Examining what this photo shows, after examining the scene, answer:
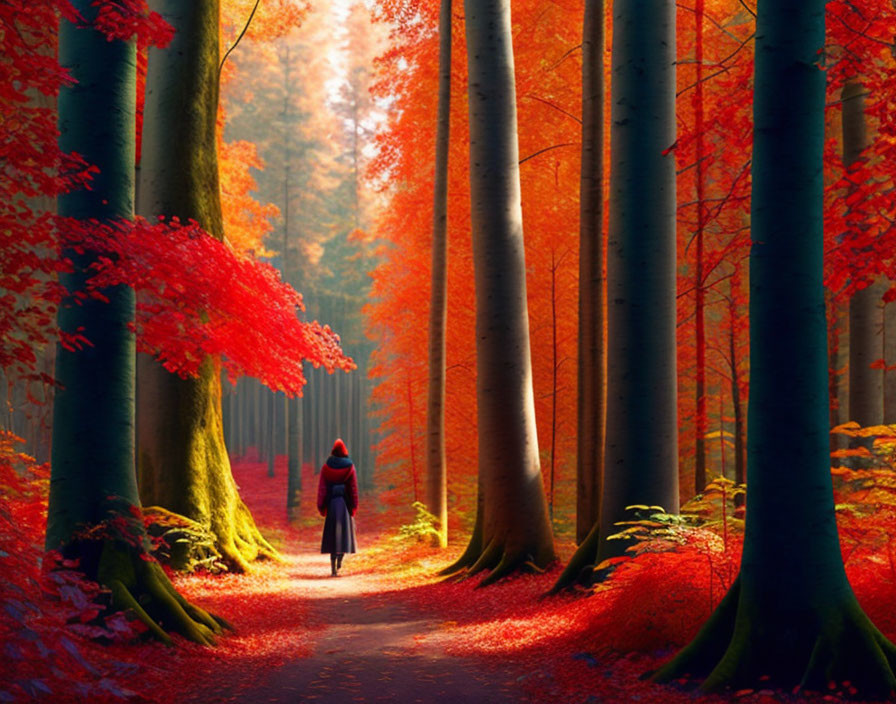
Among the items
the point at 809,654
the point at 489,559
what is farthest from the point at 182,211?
the point at 809,654

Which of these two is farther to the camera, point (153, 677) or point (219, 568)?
point (219, 568)

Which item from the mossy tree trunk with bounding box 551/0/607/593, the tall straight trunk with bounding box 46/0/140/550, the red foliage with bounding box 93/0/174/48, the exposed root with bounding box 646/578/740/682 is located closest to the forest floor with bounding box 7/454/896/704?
the exposed root with bounding box 646/578/740/682

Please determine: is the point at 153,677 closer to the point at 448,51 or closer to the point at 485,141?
the point at 485,141

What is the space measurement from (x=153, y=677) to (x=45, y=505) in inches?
183

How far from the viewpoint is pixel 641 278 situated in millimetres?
8008

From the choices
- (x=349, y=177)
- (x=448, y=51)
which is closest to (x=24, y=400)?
(x=448, y=51)

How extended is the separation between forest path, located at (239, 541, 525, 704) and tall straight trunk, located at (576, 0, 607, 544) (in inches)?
112

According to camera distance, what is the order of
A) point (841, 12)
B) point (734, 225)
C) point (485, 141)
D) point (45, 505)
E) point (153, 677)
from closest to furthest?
point (153, 677), point (841, 12), point (45, 505), point (485, 141), point (734, 225)

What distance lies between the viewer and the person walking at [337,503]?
14.8 m

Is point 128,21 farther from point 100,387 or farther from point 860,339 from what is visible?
point 860,339

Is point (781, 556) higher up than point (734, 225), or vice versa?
point (734, 225)

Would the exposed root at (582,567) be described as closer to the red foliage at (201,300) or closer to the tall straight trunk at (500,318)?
the tall straight trunk at (500,318)

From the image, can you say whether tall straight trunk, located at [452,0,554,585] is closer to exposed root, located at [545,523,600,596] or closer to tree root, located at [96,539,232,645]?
exposed root, located at [545,523,600,596]

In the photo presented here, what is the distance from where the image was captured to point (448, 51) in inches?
618
